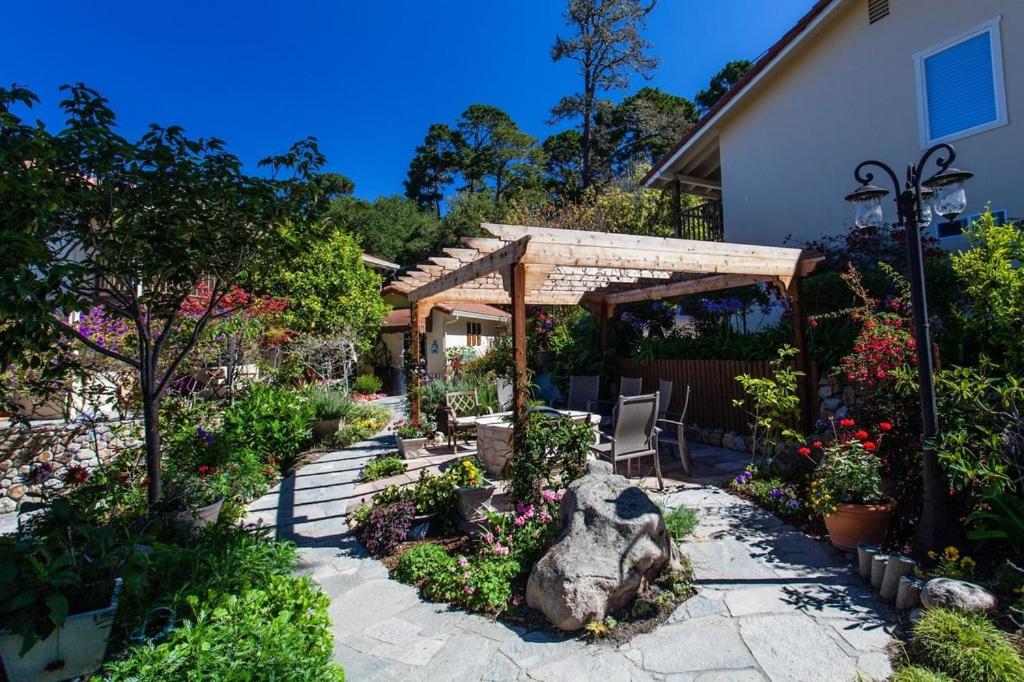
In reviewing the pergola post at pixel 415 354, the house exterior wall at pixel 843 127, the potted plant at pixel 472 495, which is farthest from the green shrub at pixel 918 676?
the house exterior wall at pixel 843 127

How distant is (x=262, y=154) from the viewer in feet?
12.8

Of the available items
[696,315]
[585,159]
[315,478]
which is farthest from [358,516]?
[585,159]

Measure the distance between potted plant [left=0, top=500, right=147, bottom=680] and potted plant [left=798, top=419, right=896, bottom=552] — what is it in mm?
4375

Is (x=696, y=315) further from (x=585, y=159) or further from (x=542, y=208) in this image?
(x=585, y=159)

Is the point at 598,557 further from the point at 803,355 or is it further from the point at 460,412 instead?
the point at 460,412

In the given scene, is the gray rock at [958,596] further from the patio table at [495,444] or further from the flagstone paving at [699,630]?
the patio table at [495,444]

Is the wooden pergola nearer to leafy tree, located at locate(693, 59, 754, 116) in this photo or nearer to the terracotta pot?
the terracotta pot

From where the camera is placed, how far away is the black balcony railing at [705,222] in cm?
1126

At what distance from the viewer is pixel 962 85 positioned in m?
6.79

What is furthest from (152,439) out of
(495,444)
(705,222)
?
(705,222)

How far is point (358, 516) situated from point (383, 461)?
183cm

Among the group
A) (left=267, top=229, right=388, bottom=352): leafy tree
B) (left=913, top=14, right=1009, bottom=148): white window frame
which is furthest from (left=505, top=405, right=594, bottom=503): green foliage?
(left=267, top=229, right=388, bottom=352): leafy tree

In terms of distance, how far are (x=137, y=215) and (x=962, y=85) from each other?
978 cm

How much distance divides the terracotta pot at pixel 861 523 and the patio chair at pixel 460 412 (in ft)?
14.8
